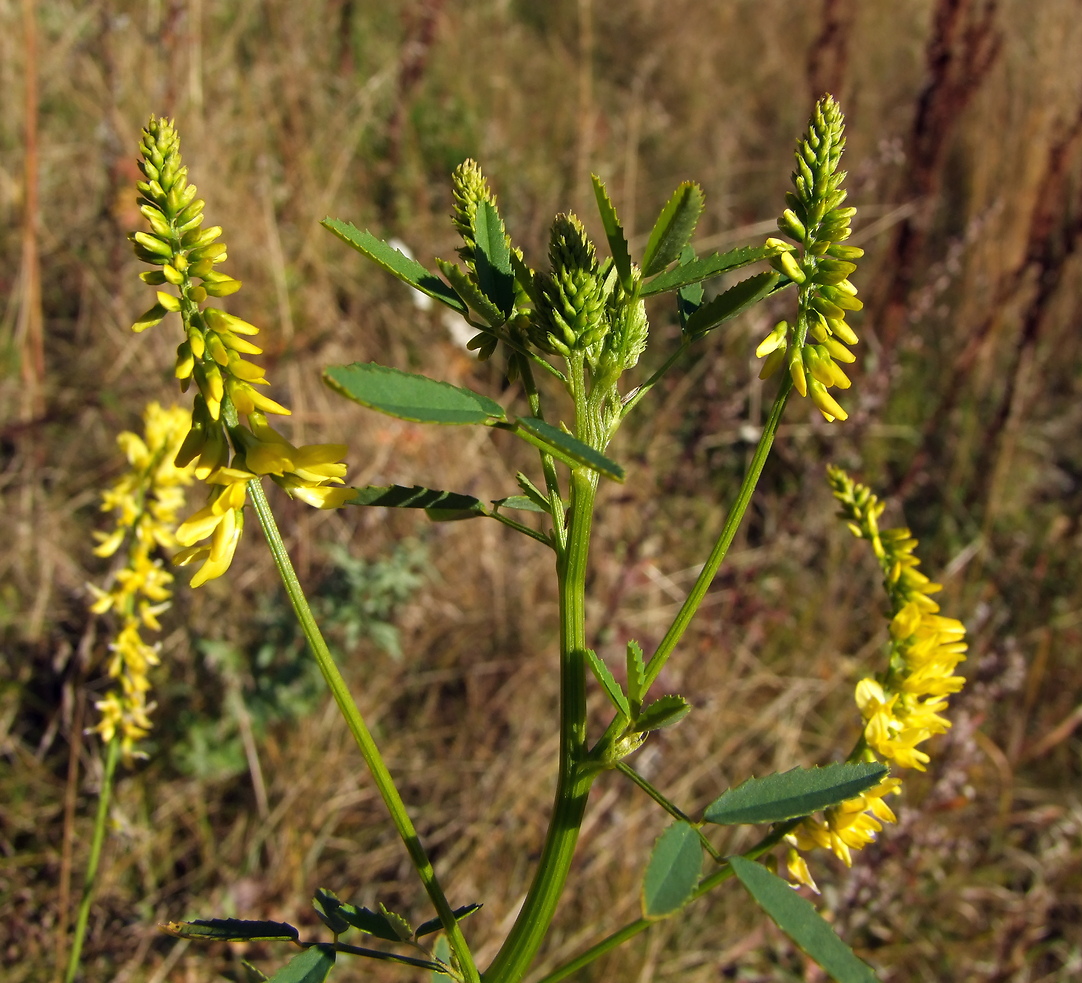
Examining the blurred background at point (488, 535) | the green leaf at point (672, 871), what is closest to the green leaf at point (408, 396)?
the green leaf at point (672, 871)

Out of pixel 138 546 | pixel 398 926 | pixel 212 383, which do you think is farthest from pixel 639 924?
pixel 138 546

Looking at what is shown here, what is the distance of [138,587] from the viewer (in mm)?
1498

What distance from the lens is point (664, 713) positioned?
755mm

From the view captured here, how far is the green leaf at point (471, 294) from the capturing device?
77 cm

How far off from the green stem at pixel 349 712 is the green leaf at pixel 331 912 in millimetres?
99

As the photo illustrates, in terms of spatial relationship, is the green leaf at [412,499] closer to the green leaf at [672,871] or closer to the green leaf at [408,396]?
the green leaf at [408,396]

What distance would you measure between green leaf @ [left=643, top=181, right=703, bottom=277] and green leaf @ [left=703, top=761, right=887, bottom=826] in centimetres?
46

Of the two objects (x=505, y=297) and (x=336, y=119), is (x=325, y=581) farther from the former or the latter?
(x=336, y=119)

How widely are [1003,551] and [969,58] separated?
203 cm

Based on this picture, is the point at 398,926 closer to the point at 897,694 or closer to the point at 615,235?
the point at 897,694

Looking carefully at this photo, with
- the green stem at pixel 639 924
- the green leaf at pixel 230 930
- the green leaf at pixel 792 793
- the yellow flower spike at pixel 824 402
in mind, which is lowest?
the green leaf at pixel 230 930

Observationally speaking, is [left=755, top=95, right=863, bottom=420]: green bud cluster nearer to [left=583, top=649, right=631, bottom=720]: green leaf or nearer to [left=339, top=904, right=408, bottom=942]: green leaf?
[left=583, top=649, right=631, bottom=720]: green leaf

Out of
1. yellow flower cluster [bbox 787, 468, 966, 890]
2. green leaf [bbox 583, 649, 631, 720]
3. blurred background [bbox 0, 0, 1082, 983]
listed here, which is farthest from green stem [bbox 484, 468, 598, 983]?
blurred background [bbox 0, 0, 1082, 983]

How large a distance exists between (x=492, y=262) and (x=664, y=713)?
427mm
